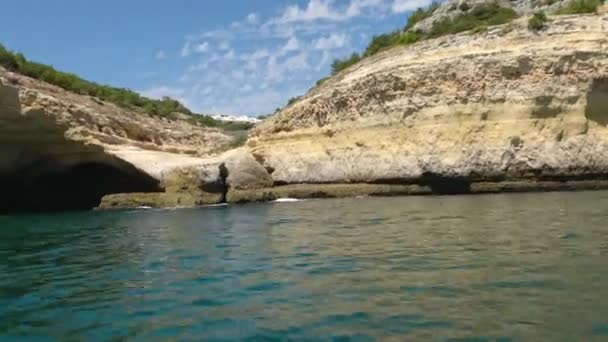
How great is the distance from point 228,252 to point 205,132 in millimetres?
38739

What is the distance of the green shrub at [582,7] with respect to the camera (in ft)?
112

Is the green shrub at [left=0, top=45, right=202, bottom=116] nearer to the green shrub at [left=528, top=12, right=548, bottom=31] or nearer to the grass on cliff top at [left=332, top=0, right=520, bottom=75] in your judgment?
the grass on cliff top at [left=332, top=0, right=520, bottom=75]

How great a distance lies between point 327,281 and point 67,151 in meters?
25.3

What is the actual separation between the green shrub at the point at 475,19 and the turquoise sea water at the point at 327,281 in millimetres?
21383

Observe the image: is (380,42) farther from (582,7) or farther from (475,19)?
(582,7)

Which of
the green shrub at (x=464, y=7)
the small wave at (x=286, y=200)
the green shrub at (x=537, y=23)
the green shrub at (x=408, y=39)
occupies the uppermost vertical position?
the green shrub at (x=464, y=7)

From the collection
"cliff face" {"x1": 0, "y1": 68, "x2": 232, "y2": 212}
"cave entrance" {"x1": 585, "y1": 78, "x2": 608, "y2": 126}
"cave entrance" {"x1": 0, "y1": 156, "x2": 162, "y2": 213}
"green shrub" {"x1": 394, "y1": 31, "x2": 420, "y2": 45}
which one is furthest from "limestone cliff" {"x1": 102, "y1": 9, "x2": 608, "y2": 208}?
"green shrub" {"x1": 394, "y1": 31, "x2": 420, "y2": 45}

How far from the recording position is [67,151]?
32000 mm

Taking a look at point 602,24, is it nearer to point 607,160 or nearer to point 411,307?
point 607,160

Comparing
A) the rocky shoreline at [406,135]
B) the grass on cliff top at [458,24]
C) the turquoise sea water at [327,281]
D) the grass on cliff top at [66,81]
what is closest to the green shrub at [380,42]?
the grass on cliff top at [458,24]

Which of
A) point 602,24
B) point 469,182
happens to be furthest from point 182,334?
point 602,24

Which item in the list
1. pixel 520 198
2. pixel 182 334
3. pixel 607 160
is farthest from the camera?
pixel 607 160

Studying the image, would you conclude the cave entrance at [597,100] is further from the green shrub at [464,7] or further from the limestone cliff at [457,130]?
the green shrub at [464,7]

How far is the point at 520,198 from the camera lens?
917 inches
